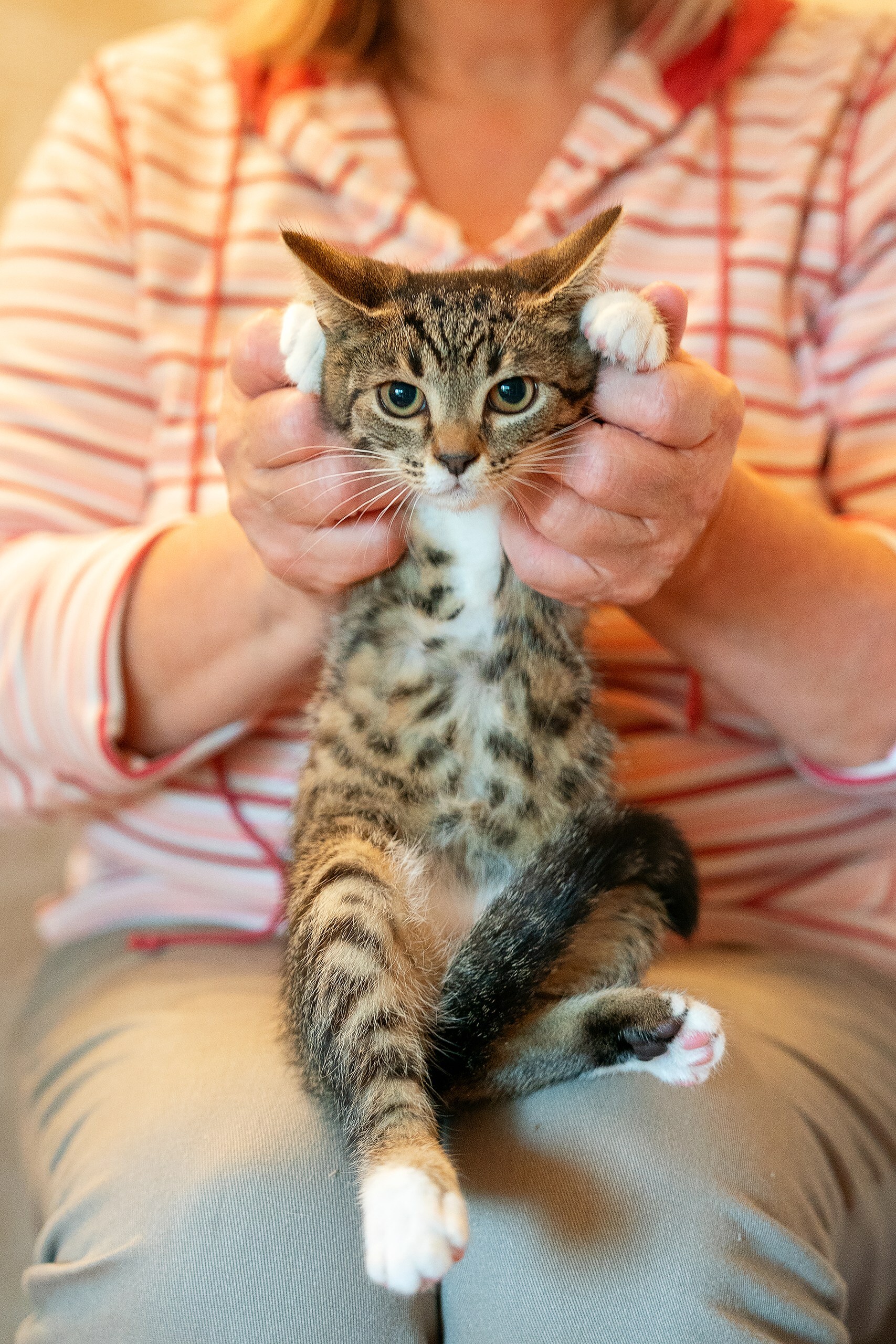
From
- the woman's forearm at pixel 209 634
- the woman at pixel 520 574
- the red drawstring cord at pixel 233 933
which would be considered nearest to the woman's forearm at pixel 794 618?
the woman at pixel 520 574

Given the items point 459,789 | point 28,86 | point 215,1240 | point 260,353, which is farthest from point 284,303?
point 215,1240

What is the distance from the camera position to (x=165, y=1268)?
0.73 m

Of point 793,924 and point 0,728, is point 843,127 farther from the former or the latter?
point 0,728

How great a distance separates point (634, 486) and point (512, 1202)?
1.73 feet

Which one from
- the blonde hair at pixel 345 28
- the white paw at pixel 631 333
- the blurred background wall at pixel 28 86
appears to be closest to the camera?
the white paw at pixel 631 333

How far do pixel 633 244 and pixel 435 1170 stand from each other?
954 millimetres

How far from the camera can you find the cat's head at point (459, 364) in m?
0.84

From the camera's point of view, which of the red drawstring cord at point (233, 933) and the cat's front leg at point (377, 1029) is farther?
the red drawstring cord at point (233, 933)

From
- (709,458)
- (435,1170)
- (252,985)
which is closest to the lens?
(435,1170)

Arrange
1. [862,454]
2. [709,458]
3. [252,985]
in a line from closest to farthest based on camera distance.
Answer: [709,458]
[252,985]
[862,454]

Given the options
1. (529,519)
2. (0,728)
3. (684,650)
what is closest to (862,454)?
(684,650)

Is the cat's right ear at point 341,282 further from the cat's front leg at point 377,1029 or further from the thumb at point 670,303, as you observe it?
the cat's front leg at point 377,1029

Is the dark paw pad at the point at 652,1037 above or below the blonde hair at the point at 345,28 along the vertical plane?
below

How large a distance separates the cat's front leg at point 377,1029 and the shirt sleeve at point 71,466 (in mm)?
309
